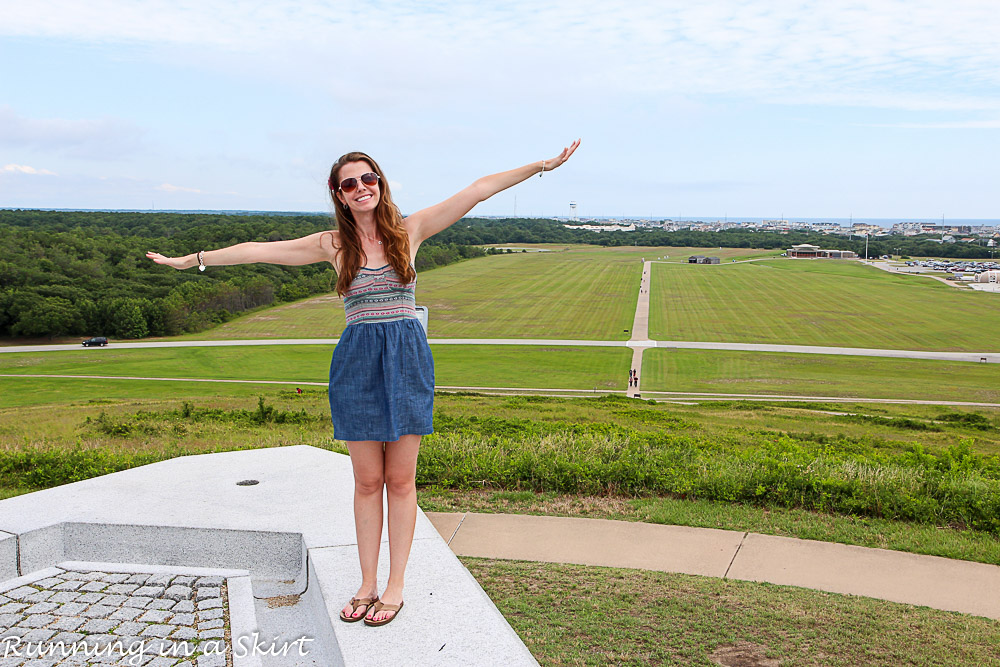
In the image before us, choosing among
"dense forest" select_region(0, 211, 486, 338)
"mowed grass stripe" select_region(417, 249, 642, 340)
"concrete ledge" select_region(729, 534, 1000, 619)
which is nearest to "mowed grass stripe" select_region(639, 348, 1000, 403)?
"mowed grass stripe" select_region(417, 249, 642, 340)

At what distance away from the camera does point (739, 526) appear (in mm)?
5902

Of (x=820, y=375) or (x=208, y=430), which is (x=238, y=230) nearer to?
(x=820, y=375)

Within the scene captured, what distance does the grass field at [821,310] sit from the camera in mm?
58344

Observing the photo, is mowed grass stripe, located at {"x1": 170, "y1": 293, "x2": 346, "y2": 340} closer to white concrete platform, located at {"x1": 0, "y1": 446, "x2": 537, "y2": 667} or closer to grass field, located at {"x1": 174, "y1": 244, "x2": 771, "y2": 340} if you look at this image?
grass field, located at {"x1": 174, "y1": 244, "x2": 771, "y2": 340}

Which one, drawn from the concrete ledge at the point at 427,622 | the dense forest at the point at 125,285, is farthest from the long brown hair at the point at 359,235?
the dense forest at the point at 125,285

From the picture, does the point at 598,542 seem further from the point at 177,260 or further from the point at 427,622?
the point at 177,260

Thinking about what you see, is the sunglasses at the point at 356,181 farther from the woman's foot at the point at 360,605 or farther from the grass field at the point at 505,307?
the grass field at the point at 505,307

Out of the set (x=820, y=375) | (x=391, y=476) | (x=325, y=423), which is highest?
(x=391, y=476)

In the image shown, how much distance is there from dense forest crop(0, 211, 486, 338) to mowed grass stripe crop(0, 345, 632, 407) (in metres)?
9.86

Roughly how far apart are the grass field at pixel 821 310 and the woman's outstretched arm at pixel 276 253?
5543cm

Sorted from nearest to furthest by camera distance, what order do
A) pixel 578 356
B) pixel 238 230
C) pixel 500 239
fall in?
pixel 578 356, pixel 238 230, pixel 500 239

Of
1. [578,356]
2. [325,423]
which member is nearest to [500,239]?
[578,356]

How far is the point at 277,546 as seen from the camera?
486 centimetres

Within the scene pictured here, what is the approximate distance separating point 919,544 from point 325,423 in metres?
9.88
